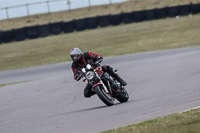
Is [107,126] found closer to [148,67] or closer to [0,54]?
[148,67]

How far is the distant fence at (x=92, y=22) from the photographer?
3312 centimetres

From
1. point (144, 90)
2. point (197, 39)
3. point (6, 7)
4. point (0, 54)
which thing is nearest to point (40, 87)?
point (144, 90)

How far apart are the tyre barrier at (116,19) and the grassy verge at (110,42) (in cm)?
39

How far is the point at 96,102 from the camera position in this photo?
1002 centimetres

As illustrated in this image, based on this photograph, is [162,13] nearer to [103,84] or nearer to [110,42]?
[110,42]

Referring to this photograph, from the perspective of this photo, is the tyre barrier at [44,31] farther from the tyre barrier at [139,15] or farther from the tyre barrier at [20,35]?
the tyre barrier at [139,15]

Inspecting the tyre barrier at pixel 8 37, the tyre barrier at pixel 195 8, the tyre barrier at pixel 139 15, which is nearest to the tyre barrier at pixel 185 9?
the tyre barrier at pixel 195 8

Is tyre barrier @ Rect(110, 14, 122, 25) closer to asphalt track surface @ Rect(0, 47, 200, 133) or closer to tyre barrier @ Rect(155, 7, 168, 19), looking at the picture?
tyre barrier @ Rect(155, 7, 168, 19)

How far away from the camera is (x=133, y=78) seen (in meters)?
13.4

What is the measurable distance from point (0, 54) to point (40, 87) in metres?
17.0

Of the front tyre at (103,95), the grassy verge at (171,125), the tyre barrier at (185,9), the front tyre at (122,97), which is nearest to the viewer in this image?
the grassy verge at (171,125)

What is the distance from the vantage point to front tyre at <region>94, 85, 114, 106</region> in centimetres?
843

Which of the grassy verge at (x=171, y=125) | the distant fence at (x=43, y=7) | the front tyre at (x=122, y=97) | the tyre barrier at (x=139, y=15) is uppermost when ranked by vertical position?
the grassy verge at (x=171, y=125)

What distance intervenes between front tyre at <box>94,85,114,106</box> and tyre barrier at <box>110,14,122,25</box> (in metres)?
25.6
